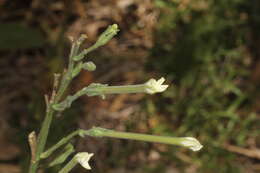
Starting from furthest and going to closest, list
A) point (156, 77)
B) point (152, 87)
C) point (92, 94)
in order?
point (156, 77) → point (92, 94) → point (152, 87)

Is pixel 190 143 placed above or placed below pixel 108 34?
below

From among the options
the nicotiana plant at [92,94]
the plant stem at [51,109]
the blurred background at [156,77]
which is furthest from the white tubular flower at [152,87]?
the blurred background at [156,77]

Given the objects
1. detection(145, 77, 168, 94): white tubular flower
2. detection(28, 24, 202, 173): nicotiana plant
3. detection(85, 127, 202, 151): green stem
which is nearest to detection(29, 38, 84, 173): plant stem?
detection(28, 24, 202, 173): nicotiana plant

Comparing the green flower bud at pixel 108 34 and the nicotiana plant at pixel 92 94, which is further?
the green flower bud at pixel 108 34

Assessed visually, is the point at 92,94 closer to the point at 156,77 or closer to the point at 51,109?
the point at 51,109

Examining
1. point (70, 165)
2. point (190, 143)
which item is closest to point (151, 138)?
point (190, 143)

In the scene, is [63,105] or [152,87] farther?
[63,105]

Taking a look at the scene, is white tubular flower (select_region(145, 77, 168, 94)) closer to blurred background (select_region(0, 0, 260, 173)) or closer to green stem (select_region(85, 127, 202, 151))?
green stem (select_region(85, 127, 202, 151))

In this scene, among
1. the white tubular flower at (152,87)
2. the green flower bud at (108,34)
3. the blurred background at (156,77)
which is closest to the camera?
the white tubular flower at (152,87)

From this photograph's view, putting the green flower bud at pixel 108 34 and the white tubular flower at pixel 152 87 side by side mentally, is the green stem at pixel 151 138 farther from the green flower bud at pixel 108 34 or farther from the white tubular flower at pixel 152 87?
the green flower bud at pixel 108 34

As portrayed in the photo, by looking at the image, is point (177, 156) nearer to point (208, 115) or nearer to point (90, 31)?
point (208, 115)
